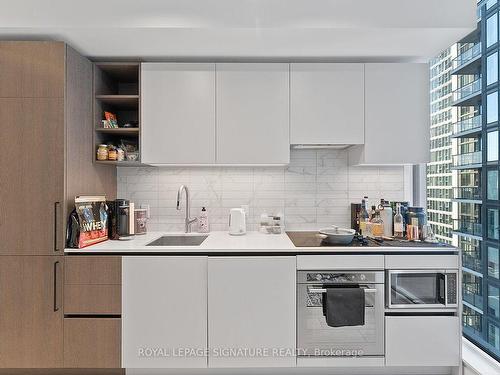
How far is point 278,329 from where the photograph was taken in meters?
2.00

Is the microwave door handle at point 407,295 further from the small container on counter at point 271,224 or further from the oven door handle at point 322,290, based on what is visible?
the small container on counter at point 271,224

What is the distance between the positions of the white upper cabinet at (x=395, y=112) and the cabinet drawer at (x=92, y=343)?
2.09 m

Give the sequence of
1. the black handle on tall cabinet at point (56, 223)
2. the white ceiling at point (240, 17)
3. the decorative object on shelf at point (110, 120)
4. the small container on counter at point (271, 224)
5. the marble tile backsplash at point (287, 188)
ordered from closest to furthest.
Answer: the white ceiling at point (240, 17), the black handle on tall cabinet at point (56, 223), the decorative object on shelf at point (110, 120), the small container on counter at point (271, 224), the marble tile backsplash at point (287, 188)

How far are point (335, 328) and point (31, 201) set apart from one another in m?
2.08

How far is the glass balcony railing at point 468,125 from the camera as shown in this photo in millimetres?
2162

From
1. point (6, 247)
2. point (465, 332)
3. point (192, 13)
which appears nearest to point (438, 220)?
point (465, 332)

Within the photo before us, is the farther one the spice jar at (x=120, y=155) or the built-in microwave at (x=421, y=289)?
the spice jar at (x=120, y=155)

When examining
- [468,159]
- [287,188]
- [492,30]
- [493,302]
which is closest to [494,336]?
[493,302]

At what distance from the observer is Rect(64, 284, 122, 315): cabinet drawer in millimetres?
1977

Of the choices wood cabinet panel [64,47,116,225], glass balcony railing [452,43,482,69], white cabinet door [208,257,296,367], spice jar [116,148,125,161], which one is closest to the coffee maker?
wood cabinet panel [64,47,116,225]

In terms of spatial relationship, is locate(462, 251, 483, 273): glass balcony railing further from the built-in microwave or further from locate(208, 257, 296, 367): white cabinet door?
locate(208, 257, 296, 367): white cabinet door

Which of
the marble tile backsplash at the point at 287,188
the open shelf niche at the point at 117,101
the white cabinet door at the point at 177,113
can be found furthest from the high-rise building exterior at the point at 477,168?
the open shelf niche at the point at 117,101

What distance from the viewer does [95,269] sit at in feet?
6.50

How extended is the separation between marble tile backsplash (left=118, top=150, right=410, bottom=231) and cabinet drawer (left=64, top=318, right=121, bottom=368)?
888 mm
